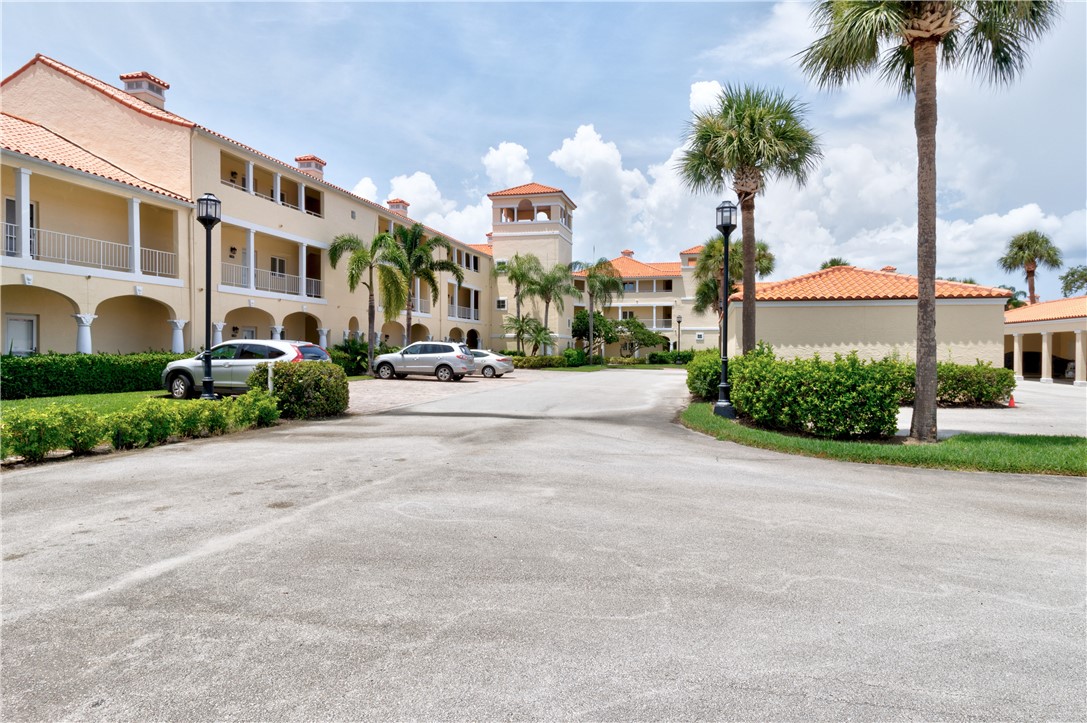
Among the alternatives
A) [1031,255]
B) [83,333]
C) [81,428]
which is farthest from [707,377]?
[1031,255]

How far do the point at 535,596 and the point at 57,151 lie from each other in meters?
22.6

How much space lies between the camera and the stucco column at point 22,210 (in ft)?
54.3

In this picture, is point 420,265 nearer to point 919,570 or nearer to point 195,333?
point 195,333

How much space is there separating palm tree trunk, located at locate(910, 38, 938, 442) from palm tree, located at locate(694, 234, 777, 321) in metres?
30.8

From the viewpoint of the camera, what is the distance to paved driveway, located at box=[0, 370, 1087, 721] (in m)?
2.85

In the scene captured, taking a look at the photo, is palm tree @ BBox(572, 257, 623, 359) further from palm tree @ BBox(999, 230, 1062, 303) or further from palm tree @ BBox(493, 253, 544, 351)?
palm tree @ BBox(999, 230, 1062, 303)

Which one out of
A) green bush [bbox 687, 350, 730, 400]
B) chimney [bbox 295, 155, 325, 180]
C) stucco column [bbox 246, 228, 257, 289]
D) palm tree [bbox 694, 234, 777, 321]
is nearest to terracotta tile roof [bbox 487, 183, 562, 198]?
palm tree [bbox 694, 234, 777, 321]

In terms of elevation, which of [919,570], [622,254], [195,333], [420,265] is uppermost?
[622,254]

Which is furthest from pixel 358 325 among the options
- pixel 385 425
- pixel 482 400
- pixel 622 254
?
pixel 622 254

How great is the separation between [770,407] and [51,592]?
10747 millimetres

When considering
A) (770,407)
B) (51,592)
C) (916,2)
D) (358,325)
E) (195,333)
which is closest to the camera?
(51,592)

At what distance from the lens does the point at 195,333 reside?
22.3 metres

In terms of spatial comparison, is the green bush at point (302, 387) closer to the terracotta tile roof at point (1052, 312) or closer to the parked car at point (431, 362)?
the parked car at point (431, 362)

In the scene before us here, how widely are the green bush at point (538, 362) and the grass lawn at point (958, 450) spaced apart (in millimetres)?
32729
